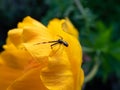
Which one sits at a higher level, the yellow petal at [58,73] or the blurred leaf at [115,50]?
the blurred leaf at [115,50]

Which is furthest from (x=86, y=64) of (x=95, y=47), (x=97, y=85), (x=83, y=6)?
(x=97, y=85)

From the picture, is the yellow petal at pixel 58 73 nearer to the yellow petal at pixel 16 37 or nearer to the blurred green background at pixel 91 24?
the yellow petal at pixel 16 37

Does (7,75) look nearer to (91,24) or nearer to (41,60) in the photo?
(41,60)

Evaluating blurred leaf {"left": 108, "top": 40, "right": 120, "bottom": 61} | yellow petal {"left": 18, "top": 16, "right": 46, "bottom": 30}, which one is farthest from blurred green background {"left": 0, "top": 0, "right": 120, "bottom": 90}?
yellow petal {"left": 18, "top": 16, "right": 46, "bottom": 30}

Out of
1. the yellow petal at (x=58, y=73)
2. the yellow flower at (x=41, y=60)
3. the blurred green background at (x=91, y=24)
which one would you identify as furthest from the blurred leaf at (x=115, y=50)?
the yellow petal at (x=58, y=73)

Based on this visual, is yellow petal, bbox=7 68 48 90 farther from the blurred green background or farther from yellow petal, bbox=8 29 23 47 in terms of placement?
the blurred green background

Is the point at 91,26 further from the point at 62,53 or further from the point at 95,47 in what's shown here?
the point at 62,53

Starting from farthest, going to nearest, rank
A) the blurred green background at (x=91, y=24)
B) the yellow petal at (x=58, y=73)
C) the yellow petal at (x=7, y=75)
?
1. the blurred green background at (x=91, y=24)
2. the yellow petal at (x=7, y=75)
3. the yellow petal at (x=58, y=73)
